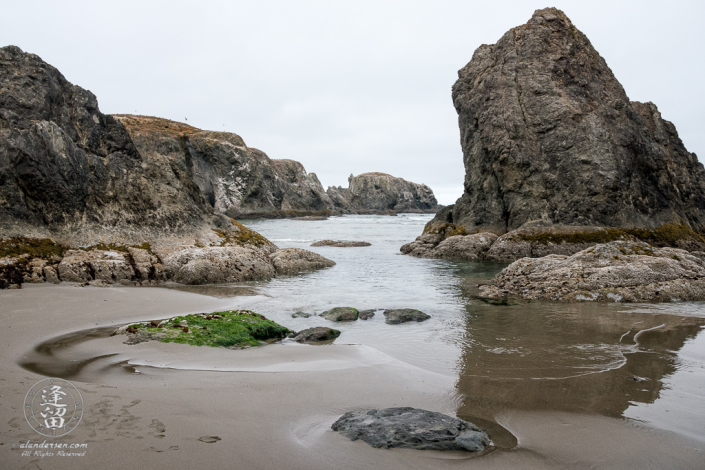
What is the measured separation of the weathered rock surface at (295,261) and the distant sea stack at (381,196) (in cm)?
10858

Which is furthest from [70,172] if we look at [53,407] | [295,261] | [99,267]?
[53,407]

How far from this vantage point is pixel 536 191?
23812mm

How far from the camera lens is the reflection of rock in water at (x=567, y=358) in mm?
4509

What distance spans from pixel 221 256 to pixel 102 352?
841cm

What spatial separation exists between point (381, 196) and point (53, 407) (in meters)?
129

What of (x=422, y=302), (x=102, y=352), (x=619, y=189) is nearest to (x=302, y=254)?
(x=422, y=302)

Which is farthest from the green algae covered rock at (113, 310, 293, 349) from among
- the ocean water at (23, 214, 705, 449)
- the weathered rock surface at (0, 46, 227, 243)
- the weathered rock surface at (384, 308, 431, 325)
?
the weathered rock surface at (0, 46, 227, 243)

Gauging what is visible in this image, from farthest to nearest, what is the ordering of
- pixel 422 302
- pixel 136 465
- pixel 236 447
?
pixel 422 302
pixel 236 447
pixel 136 465

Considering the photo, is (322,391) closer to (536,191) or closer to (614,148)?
(536,191)

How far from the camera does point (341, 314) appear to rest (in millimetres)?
8945

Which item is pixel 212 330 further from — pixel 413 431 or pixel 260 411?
pixel 413 431

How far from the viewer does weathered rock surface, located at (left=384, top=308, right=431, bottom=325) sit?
870cm

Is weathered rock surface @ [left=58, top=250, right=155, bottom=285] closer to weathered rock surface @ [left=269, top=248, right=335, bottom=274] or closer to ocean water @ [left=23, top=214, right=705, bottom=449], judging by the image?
ocean water @ [left=23, top=214, right=705, bottom=449]

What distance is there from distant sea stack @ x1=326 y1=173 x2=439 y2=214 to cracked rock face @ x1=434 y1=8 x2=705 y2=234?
329 ft
